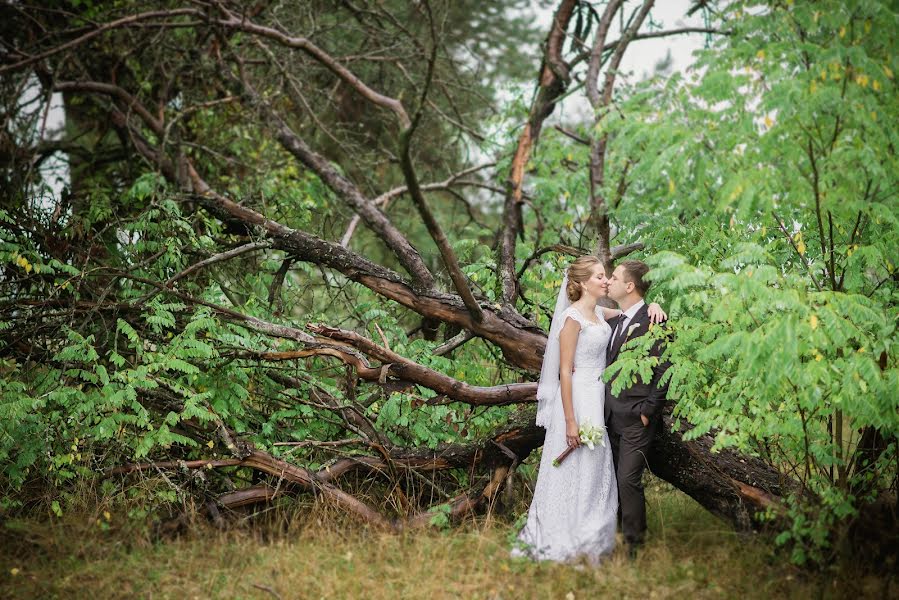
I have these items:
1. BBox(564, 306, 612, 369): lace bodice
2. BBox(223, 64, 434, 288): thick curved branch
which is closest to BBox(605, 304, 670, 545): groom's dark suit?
BBox(564, 306, 612, 369): lace bodice

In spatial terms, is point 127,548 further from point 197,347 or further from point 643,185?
point 643,185

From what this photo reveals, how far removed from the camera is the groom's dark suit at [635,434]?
5148 mm

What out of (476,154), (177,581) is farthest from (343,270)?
(476,154)

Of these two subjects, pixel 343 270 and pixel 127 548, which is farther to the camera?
pixel 343 270

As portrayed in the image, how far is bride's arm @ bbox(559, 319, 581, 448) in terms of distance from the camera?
538 cm

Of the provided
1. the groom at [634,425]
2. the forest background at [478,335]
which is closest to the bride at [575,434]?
the groom at [634,425]

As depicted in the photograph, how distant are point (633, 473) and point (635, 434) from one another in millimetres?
263

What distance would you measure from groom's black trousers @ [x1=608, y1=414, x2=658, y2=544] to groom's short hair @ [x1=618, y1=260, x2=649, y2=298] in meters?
0.93

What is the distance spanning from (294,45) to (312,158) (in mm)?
1372

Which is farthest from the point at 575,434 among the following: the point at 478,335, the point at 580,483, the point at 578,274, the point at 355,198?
the point at 355,198

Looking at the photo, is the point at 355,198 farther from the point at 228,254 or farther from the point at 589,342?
the point at 589,342

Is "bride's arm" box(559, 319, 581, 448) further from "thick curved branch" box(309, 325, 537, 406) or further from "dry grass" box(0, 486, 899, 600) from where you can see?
"dry grass" box(0, 486, 899, 600)

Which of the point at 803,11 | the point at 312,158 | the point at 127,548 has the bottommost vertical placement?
the point at 127,548

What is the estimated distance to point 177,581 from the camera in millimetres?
4703
